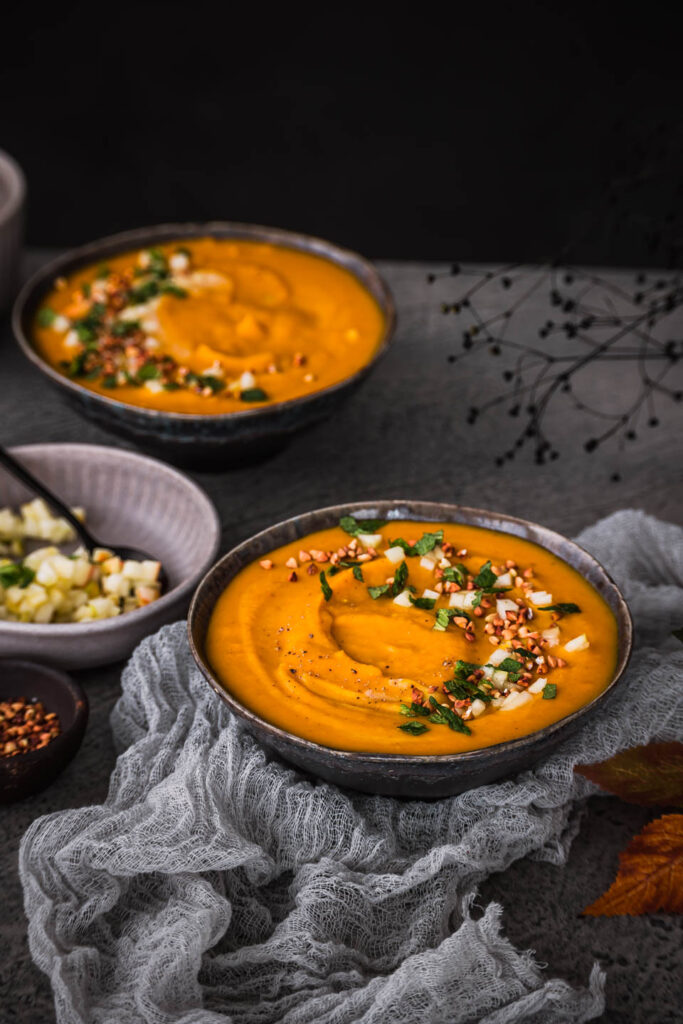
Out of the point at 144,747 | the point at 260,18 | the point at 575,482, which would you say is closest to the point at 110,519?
the point at 144,747

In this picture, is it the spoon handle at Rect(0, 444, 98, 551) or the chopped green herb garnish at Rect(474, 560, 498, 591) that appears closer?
the chopped green herb garnish at Rect(474, 560, 498, 591)

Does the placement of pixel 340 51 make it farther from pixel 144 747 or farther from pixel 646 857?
pixel 646 857

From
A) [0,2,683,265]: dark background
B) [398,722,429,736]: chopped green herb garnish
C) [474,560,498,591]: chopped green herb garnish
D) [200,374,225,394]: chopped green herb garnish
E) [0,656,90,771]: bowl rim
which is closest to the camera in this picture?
[398,722,429,736]: chopped green herb garnish

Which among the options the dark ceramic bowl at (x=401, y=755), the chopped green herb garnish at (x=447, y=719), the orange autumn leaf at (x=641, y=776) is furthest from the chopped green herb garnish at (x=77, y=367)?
the orange autumn leaf at (x=641, y=776)

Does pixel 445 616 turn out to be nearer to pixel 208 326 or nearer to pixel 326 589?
pixel 326 589

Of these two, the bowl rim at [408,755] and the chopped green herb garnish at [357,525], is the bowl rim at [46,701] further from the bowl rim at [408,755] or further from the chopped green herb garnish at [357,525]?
the chopped green herb garnish at [357,525]

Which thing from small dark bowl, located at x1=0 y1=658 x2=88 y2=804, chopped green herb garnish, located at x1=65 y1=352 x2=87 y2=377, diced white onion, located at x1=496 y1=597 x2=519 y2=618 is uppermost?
diced white onion, located at x1=496 y1=597 x2=519 y2=618

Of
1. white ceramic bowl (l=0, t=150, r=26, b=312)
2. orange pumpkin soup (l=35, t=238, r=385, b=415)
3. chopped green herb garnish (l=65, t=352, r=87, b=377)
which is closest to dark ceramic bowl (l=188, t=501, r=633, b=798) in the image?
orange pumpkin soup (l=35, t=238, r=385, b=415)

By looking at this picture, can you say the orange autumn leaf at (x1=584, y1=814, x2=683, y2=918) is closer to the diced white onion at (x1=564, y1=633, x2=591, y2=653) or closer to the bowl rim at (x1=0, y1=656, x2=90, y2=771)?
the diced white onion at (x1=564, y1=633, x2=591, y2=653)
